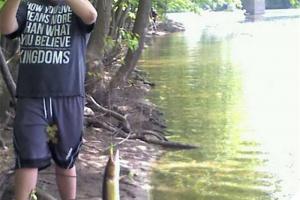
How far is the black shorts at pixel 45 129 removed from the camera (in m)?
4.48

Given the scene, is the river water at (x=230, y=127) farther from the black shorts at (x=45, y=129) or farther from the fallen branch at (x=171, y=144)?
the black shorts at (x=45, y=129)

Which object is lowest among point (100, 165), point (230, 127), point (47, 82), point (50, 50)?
point (230, 127)

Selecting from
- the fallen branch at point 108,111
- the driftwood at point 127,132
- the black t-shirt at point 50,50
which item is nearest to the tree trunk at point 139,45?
the fallen branch at point 108,111

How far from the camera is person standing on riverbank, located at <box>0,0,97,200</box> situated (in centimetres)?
450

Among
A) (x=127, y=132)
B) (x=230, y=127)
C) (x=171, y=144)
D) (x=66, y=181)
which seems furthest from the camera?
(x=230, y=127)

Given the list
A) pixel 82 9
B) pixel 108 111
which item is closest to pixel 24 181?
pixel 82 9

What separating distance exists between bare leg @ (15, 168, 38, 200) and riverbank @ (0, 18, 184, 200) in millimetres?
1424

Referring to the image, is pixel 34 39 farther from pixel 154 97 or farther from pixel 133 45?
pixel 154 97

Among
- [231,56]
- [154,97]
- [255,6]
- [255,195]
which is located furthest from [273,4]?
[255,195]

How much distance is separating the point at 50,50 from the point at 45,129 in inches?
20.5

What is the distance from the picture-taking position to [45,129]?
4.52 metres

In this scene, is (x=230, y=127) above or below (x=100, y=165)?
below

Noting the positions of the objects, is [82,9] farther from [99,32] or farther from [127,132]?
[99,32]

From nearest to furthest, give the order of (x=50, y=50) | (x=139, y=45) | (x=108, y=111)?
(x=50, y=50) < (x=108, y=111) < (x=139, y=45)
